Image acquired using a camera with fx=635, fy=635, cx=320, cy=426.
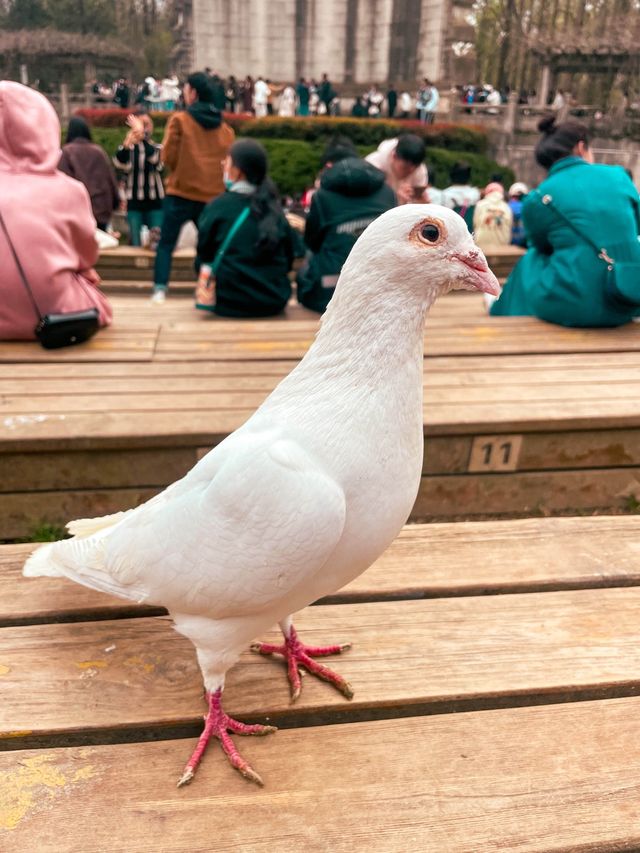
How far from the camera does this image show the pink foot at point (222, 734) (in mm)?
1222

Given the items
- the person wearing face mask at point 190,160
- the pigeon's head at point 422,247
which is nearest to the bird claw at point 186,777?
the pigeon's head at point 422,247

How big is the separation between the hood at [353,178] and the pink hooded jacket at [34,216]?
150 cm

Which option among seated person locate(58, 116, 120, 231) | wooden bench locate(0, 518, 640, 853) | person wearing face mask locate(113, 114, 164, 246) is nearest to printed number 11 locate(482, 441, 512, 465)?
wooden bench locate(0, 518, 640, 853)

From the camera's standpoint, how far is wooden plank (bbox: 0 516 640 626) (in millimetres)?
1629

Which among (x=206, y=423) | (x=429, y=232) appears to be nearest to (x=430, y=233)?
(x=429, y=232)

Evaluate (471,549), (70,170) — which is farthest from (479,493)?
(70,170)

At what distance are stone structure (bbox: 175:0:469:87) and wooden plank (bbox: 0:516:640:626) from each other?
31.3m

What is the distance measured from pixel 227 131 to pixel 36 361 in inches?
114

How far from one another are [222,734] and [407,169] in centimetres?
438

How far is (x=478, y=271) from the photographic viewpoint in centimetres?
115

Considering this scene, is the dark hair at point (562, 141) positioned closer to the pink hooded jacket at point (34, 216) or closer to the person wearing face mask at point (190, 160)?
the person wearing face mask at point (190, 160)

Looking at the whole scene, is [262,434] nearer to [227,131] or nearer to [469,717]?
[469,717]

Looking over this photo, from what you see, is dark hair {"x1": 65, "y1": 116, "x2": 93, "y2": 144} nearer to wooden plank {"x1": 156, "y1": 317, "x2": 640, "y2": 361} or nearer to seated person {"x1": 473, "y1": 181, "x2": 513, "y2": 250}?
wooden plank {"x1": 156, "y1": 317, "x2": 640, "y2": 361}

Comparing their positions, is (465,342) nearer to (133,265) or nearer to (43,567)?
(43,567)
